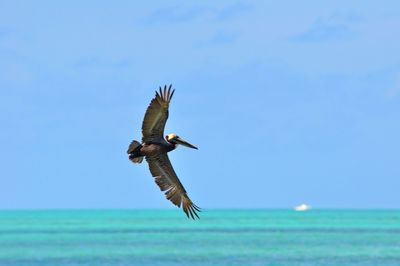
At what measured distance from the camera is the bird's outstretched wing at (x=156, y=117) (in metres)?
23.1

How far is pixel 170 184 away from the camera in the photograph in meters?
24.9

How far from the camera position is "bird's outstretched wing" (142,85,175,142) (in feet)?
75.7

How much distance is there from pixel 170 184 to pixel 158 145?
1616 mm

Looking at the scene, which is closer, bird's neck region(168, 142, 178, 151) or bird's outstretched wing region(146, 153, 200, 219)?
bird's neck region(168, 142, 178, 151)
